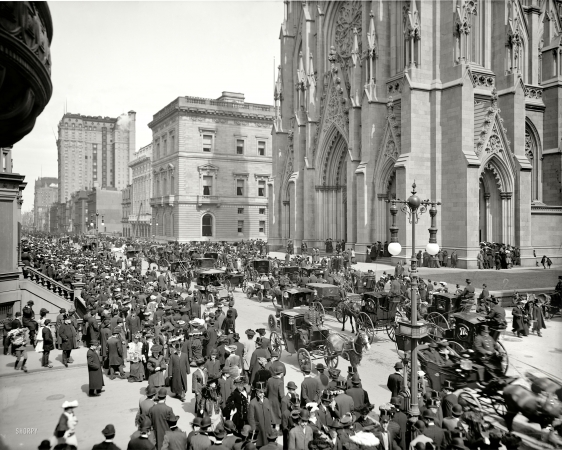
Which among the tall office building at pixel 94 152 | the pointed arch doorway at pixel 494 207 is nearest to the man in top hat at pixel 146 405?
the pointed arch doorway at pixel 494 207

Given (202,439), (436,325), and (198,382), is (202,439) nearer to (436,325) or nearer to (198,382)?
(198,382)

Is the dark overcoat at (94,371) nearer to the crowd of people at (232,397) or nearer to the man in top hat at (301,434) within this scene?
the crowd of people at (232,397)

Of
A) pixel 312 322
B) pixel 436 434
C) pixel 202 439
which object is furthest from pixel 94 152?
pixel 436 434

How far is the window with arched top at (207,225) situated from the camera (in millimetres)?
58656

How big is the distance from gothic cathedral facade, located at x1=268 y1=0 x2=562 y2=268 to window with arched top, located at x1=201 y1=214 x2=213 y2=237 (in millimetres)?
19432

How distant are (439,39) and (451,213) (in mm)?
12194

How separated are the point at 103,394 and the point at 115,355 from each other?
1.23 metres

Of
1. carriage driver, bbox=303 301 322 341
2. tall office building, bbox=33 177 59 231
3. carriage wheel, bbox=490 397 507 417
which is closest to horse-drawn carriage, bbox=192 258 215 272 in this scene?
carriage driver, bbox=303 301 322 341

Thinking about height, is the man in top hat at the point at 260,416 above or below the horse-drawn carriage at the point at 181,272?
below

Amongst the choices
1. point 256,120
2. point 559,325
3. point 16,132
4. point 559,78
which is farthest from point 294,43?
point 16,132

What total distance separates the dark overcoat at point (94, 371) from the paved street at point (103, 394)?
13.0 inches

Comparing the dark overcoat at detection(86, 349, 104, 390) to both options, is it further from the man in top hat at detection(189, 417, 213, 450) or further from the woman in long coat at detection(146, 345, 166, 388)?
the man in top hat at detection(189, 417, 213, 450)

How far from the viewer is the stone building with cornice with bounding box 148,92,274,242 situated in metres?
57.1

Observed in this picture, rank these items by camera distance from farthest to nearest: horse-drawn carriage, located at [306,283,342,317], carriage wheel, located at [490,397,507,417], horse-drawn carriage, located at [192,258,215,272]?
horse-drawn carriage, located at [192,258,215,272]
horse-drawn carriage, located at [306,283,342,317]
carriage wheel, located at [490,397,507,417]
